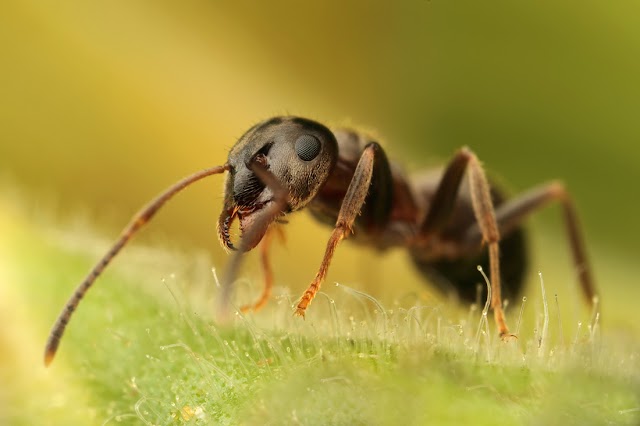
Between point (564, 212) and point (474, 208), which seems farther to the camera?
point (564, 212)

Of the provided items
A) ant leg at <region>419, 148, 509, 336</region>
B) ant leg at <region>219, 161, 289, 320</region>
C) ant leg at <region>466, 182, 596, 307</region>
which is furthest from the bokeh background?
ant leg at <region>219, 161, 289, 320</region>

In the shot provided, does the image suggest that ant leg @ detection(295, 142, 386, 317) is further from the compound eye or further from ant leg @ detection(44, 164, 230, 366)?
ant leg @ detection(44, 164, 230, 366)

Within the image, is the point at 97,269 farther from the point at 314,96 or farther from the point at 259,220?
the point at 314,96

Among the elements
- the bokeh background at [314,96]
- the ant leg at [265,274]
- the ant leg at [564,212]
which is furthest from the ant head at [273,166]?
the bokeh background at [314,96]

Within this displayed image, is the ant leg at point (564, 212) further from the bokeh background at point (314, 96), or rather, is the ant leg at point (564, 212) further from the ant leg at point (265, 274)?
the ant leg at point (265, 274)

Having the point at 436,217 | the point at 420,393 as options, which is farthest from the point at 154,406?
the point at 436,217

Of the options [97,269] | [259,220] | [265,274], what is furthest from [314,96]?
[97,269]
